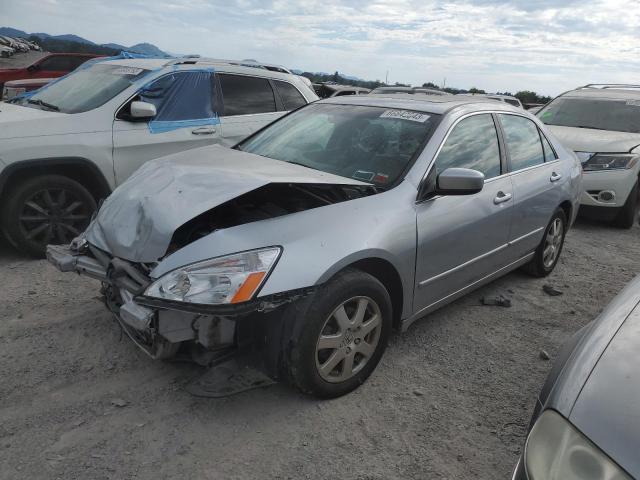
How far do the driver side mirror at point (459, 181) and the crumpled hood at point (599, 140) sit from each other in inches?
196

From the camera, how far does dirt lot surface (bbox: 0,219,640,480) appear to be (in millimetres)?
2381

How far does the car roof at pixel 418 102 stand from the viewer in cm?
366

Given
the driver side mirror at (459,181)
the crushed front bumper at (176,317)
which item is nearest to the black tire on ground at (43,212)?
the crushed front bumper at (176,317)

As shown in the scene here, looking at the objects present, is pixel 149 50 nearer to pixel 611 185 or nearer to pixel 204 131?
pixel 204 131

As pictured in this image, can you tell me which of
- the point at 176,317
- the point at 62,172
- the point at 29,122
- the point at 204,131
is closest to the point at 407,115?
the point at 176,317

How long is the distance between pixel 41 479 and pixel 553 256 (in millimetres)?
4549

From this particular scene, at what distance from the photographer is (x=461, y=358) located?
3441 mm

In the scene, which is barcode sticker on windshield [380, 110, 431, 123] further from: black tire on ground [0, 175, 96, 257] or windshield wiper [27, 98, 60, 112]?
windshield wiper [27, 98, 60, 112]

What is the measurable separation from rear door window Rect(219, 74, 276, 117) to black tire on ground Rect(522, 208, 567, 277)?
3.32 metres

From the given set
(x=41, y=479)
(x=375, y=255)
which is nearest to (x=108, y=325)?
(x=41, y=479)

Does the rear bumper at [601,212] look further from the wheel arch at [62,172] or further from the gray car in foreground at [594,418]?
the wheel arch at [62,172]

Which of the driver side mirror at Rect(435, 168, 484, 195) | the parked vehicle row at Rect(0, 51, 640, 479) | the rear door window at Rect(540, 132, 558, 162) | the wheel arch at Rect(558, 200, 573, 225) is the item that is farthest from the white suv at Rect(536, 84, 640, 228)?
the driver side mirror at Rect(435, 168, 484, 195)

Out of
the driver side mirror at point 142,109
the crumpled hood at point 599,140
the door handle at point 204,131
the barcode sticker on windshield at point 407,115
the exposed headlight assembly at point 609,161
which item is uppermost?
the barcode sticker on windshield at point 407,115

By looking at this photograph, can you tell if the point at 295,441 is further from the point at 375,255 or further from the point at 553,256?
the point at 553,256
